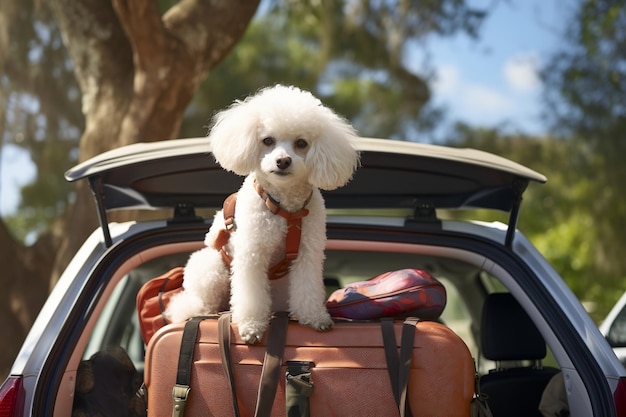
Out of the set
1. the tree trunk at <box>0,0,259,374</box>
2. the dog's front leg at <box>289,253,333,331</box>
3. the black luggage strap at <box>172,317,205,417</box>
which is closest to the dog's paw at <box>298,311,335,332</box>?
the dog's front leg at <box>289,253,333,331</box>

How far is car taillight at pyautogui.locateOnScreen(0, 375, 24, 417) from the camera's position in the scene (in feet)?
8.04

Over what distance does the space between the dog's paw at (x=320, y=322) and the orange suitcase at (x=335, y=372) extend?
0.02m

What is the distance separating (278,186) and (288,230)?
15 centimetres

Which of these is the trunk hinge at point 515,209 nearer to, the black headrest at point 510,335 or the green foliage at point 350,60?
the black headrest at point 510,335

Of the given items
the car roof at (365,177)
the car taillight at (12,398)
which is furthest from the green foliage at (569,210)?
the car taillight at (12,398)

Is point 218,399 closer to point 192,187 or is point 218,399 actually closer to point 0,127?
point 192,187

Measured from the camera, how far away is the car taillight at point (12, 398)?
96.4 inches

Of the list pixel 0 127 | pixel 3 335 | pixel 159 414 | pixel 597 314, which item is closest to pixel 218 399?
pixel 159 414

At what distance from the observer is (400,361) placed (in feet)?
7.70

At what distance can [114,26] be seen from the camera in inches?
221

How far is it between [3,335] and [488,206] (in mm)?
4234

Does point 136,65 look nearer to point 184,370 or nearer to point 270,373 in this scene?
point 184,370

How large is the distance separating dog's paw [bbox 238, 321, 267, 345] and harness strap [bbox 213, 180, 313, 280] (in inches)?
10.1

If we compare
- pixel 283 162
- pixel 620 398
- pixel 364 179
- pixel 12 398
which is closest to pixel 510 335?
pixel 620 398
